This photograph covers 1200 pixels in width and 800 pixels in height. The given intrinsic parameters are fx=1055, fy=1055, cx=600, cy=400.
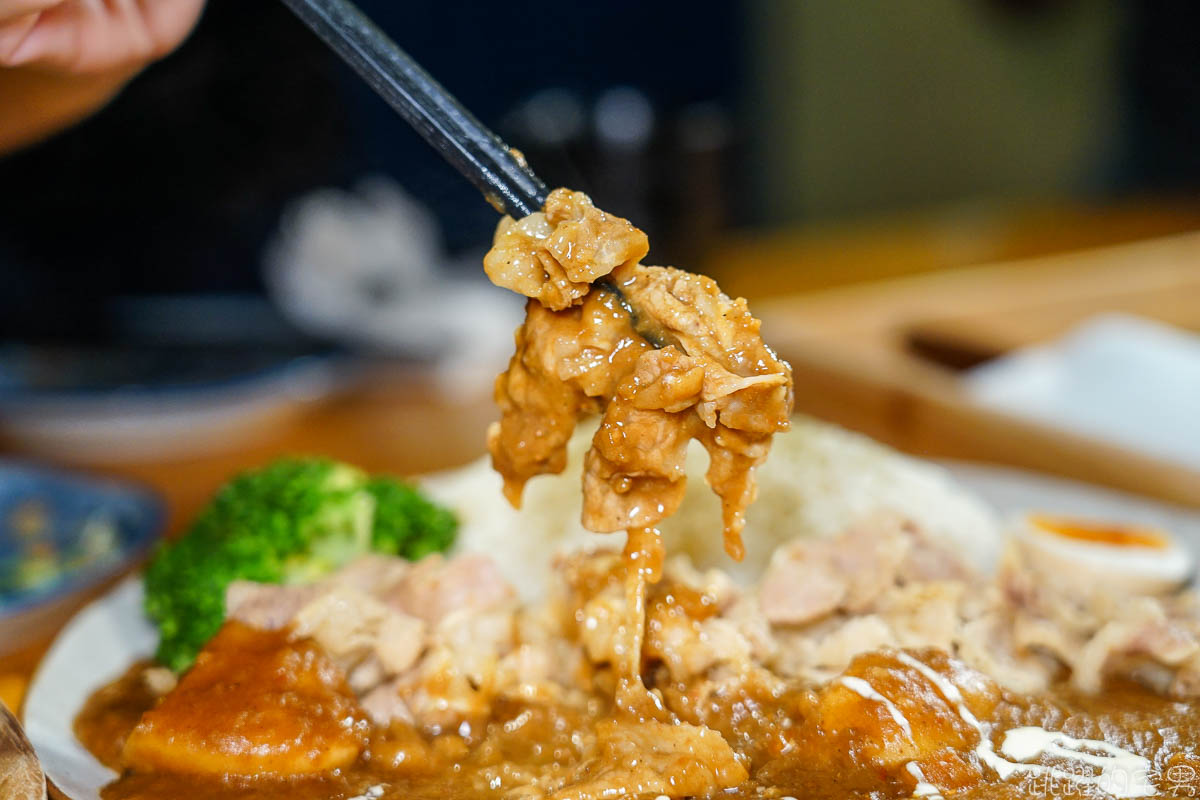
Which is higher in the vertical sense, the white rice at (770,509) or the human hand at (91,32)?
the human hand at (91,32)

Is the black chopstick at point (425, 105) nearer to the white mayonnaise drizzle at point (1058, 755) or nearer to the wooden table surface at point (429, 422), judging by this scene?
the white mayonnaise drizzle at point (1058, 755)

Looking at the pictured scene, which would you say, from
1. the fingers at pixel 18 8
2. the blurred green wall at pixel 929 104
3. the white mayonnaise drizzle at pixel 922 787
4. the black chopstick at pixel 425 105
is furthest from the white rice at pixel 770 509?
the blurred green wall at pixel 929 104

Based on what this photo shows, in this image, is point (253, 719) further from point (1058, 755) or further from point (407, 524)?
point (1058, 755)

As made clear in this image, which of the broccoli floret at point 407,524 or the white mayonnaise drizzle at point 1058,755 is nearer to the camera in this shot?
the white mayonnaise drizzle at point 1058,755

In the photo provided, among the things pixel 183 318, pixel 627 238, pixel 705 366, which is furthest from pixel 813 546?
pixel 183 318

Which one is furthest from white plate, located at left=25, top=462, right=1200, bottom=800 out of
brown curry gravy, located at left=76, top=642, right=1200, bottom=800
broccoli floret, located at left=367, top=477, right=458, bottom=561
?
broccoli floret, located at left=367, top=477, right=458, bottom=561

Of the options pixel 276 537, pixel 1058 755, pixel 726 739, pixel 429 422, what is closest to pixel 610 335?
pixel 726 739

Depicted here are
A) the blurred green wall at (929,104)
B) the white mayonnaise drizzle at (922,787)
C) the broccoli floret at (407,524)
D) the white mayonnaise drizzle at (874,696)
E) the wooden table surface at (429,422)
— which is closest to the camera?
the white mayonnaise drizzle at (922,787)

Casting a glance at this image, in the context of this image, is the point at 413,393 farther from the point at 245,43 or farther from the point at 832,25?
the point at 832,25
